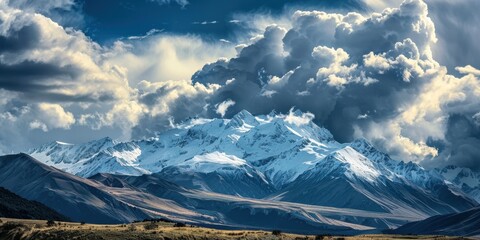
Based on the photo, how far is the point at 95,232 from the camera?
145m

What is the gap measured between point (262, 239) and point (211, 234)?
1060cm

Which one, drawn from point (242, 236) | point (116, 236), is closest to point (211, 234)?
point (242, 236)

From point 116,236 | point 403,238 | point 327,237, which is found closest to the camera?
point 116,236

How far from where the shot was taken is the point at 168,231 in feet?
496

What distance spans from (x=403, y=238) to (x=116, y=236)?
75.2 m

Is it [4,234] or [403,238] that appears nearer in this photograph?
[4,234]

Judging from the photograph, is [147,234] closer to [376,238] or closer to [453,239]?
[376,238]

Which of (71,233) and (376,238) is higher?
(71,233)

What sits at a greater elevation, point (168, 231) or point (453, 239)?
point (168, 231)

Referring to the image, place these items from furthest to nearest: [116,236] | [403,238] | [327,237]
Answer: [403,238]
[327,237]
[116,236]

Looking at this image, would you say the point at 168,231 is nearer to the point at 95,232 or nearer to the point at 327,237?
the point at 95,232

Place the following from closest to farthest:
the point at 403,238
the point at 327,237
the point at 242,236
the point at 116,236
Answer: the point at 116,236 < the point at 242,236 < the point at 327,237 < the point at 403,238

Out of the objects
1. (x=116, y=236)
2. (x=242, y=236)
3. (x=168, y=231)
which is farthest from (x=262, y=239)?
(x=116, y=236)

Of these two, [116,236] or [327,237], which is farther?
[327,237]
